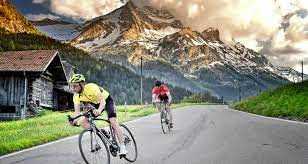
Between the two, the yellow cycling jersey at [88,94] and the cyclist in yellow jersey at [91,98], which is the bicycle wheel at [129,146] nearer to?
the cyclist in yellow jersey at [91,98]

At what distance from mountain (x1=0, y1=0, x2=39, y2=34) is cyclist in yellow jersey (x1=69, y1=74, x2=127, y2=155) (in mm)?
143458

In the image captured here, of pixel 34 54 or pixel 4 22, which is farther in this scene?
pixel 4 22

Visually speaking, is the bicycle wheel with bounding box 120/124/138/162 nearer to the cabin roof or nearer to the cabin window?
the cabin roof

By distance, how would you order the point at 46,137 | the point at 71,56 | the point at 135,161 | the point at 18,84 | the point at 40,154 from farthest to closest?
1. the point at 71,56
2. the point at 18,84
3. the point at 46,137
4. the point at 40,154
5. the point at 135,161

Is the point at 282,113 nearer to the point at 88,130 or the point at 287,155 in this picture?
the point at 287,155

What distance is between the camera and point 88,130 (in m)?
9.16

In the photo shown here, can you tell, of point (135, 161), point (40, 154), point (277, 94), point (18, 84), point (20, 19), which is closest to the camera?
point (135, 161)

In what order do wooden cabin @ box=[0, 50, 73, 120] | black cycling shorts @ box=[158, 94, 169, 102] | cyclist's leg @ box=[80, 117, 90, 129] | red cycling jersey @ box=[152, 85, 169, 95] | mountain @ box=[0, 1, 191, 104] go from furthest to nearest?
1. mountain @ box=[0, 1, 191, 104]
2. wooden cabin @ box=[0, 50, 73, 120]
3. black cycling shorts @ box=[158, 94, 169, 102]
4. red cycling jersey @ box=[152, 85, 169, 95]
5. cyclist's leg @ box=[80, 117, 90, 129]

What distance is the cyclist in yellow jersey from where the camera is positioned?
30.1ft

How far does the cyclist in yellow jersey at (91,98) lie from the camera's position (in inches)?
361

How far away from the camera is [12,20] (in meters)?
159

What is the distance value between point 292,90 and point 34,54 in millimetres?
22733

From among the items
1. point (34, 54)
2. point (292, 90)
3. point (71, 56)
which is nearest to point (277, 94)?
point (292, 90)

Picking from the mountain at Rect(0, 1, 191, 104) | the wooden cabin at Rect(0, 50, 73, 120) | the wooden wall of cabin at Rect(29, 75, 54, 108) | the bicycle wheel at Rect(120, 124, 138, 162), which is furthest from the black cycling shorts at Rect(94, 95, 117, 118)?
the mountain at Rect(0, 1, 191, 104)
